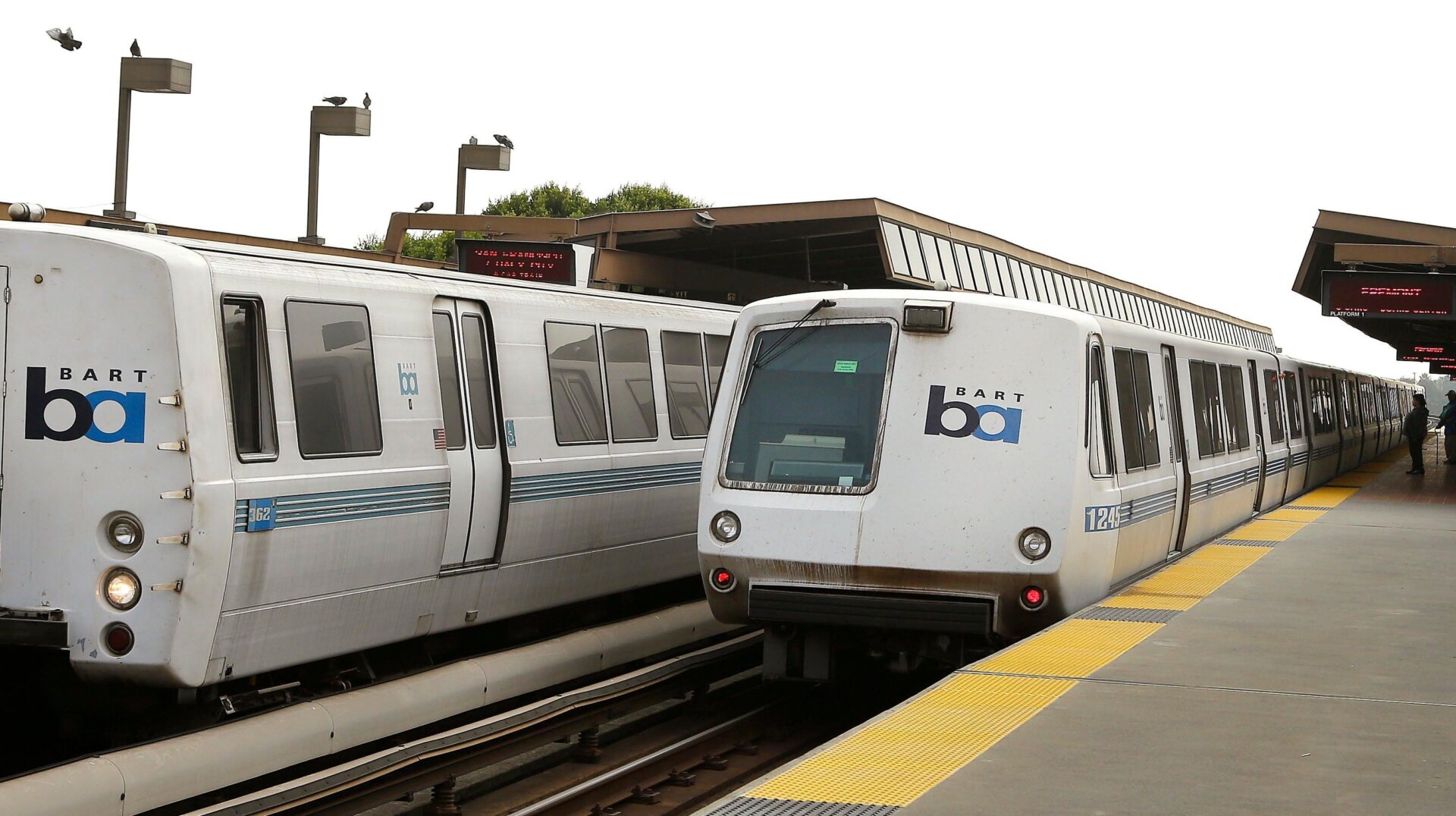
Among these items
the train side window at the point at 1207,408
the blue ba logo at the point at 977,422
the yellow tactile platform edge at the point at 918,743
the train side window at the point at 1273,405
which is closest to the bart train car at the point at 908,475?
the blue ba logo at the point at 977,422

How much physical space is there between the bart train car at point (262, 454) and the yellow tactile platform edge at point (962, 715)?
315cm

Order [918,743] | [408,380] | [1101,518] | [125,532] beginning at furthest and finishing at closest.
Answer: [1101,518]
[408,380]
[125,532]
[918,743]

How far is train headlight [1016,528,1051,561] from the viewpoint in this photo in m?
9.16

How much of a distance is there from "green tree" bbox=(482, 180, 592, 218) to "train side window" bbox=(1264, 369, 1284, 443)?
205 feet

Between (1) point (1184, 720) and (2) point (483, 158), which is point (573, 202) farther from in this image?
(1) point (1184, 720)

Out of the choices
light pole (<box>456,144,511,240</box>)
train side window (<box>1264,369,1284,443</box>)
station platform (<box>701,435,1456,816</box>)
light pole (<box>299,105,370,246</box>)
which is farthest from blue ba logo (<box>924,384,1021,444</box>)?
light pole (<box>456,144,511,240</box>)

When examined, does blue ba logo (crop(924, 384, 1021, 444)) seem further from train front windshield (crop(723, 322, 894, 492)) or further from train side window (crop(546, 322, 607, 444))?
train side window (crop(546, 322, 607, 444))

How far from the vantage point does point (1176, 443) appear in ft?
41.1

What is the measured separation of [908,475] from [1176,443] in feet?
13.6

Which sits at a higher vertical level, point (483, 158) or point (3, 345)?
point (483, 158)

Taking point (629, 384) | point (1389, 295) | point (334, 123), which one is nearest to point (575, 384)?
point (629, 384)

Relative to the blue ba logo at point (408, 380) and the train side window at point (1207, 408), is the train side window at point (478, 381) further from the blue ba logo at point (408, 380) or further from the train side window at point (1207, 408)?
the train side window at point (1207, 408)

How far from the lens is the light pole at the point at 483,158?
29578 millimetres

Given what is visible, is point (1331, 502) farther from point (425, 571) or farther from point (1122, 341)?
point (425, 571)
